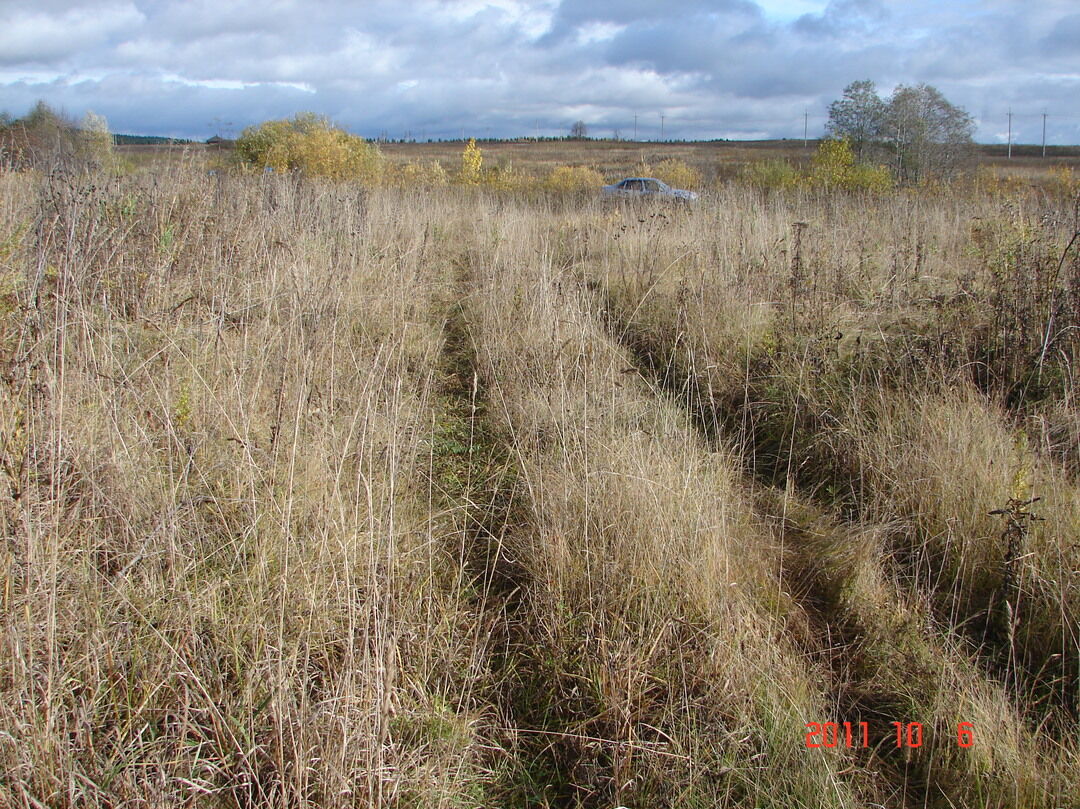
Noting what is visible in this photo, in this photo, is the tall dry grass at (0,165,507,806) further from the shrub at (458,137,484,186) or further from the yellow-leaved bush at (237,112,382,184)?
the shrub at (458,137,484,186)

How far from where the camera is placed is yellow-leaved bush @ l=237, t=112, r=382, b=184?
15.7 metres

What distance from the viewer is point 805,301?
517cm

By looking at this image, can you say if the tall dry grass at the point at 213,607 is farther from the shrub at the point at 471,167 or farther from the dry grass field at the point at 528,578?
the shrub at the point at 471,167

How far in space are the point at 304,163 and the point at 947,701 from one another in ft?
54.2

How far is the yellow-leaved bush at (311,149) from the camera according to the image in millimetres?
15672

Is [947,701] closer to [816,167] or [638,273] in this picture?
[638,273]

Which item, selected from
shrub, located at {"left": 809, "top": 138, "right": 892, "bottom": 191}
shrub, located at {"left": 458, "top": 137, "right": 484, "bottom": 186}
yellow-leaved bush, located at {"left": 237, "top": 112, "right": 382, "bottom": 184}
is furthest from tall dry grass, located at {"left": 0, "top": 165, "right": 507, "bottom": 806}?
shrub, located at {"left": 458, "top": 137, "right": 484, "bottom": 186}

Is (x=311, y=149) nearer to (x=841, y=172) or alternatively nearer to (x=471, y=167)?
(x=471, y=167)

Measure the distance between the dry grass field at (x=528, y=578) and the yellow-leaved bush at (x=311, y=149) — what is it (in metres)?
12.5

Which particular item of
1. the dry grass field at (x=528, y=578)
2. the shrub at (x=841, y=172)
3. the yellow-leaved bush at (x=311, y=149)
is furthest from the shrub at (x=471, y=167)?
the dry grass field at (x=528, y=578)

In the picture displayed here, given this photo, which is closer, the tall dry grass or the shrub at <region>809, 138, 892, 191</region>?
the tall dry grass

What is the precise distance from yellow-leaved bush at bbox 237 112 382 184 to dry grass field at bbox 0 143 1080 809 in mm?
12470

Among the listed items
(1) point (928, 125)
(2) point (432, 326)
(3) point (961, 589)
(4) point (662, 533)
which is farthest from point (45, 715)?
(1) point (928, 125)

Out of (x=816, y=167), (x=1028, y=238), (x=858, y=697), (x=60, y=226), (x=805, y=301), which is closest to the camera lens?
(x=858, y=697)
